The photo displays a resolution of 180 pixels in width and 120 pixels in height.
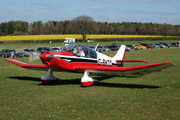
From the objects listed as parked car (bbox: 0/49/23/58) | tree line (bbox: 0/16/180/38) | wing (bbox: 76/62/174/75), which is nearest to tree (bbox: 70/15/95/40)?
tree line (bbox: 0/16/180/38)

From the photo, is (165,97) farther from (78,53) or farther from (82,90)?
(78,53)

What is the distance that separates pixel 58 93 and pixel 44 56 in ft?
7.66

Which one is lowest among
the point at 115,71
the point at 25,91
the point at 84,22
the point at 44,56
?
the point at 25,91

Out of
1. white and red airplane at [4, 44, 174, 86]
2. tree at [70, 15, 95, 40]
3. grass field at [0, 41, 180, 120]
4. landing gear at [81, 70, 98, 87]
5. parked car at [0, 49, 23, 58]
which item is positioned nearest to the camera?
grass field at [0, 41, 180, 120]

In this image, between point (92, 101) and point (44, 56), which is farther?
point (44, 56)

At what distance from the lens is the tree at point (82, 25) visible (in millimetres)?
96812

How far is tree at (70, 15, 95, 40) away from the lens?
318 ft

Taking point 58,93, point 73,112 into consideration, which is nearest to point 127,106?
point 73,112

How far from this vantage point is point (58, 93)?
1147cm

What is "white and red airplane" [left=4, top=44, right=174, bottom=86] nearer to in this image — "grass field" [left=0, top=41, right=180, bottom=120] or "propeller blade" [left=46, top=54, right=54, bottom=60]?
"propeller blade" [left=46, top=54, right=54, bottom=60]

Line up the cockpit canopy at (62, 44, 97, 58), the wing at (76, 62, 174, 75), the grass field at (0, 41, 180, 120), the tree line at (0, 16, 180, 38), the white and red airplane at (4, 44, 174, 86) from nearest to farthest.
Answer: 1. the grass field at (0, 41, 180, 120)
2. the wing at (76, 62, 174, 75)
3. the white and red airplane at (4, 44, 174, 86)
4. the cockpit canopy at (62, 44, 97, 58)
5. the tree line at (0, 16, 180, 38)

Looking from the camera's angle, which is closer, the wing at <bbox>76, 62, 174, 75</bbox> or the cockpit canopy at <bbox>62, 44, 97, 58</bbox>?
the wing at <bbox>76, 62, 174, 75</bbox>

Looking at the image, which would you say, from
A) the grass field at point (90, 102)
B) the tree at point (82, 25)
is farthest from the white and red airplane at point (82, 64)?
the tree at point (82, 25)

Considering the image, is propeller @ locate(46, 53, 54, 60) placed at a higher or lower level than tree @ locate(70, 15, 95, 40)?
lower
